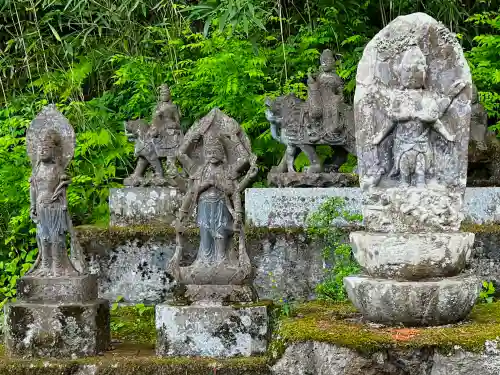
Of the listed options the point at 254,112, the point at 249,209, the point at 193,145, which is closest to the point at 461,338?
the point at 193,145

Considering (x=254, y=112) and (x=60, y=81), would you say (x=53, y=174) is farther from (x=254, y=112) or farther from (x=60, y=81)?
(x=60, y=81)

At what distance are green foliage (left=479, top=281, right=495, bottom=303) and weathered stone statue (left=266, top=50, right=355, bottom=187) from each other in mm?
2322

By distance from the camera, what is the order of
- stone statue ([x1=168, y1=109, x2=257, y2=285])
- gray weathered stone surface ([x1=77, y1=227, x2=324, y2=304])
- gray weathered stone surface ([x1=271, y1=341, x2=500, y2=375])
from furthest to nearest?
gray weathered stone surface ([x1=77, y1=227, x2=324, y2=304]) → stone statue ([x1=168, y1=109, x2=257, y2=285]) → gray weathered stone surface ([x1=271, y1=341, x2=500, y2=375])

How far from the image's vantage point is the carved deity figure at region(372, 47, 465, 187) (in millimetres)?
6020

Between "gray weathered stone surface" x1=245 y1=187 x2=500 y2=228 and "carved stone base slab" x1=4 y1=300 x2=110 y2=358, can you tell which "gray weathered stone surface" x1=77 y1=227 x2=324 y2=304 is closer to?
"gray weathered stone surface" x1=245 y1=187 x2=500 y2=228

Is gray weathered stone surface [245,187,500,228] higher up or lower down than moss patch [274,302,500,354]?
higher up

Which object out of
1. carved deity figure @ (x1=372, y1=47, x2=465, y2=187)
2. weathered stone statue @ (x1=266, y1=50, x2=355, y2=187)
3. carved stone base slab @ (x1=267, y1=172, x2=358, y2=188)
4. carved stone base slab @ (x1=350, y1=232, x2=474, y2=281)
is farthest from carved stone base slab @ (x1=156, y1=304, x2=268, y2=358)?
weathered stone statue @ (x1=266, y1=50, x2=355, y2=187)

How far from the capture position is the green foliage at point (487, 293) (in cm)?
822

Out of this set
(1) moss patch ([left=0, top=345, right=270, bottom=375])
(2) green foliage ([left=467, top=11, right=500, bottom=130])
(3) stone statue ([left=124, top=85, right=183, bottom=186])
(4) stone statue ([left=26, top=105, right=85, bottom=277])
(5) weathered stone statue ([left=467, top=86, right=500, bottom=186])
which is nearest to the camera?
(1) moss patch ([left=0, top=345, right=270, bottom=375])

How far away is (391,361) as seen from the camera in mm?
5426

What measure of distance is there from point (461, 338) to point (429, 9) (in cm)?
859

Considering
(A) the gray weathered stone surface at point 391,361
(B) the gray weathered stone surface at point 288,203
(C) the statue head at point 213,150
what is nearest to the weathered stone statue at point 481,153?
(B) the gray weathered stone surface at point 288,203

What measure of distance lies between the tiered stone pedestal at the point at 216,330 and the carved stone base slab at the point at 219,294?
0.07 metres

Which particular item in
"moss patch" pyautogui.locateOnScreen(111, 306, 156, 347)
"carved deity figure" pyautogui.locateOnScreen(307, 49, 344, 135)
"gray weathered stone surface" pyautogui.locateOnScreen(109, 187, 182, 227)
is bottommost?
"moss patch" pyautogui.locateOnScreen(111, 306, 156, 347)
